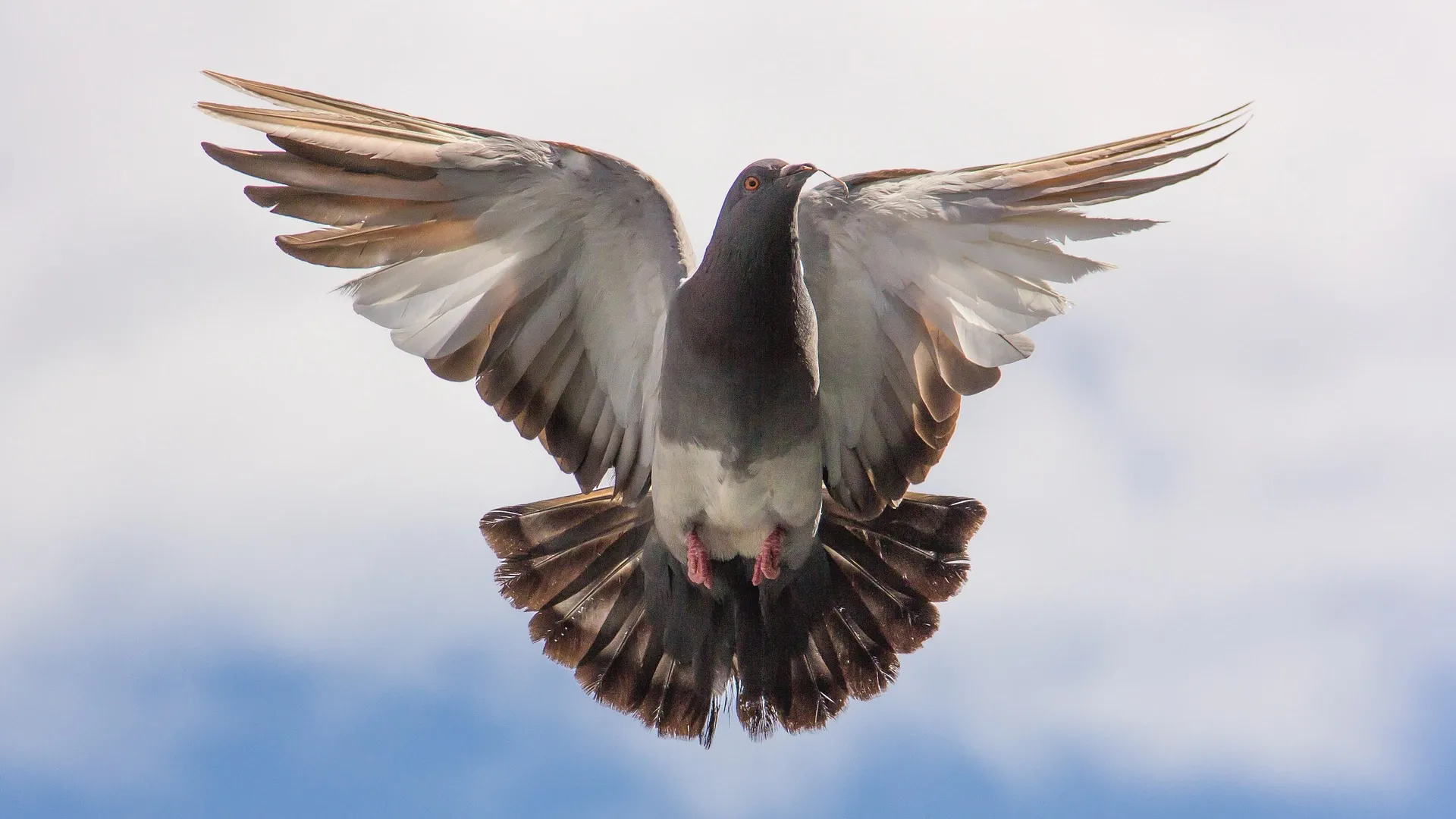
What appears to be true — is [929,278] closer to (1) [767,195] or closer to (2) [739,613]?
(1) [767,195]

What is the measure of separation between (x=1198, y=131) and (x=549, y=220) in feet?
9.21

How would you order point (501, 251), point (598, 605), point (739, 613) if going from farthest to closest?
point (598, 605), point (739, 613), point (501, 251)

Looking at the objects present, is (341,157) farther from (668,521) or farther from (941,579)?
(941,579)

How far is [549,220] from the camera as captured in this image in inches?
257

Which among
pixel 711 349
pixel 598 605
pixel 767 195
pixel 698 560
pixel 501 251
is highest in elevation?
pixel 501 251

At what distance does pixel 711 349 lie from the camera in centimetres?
632

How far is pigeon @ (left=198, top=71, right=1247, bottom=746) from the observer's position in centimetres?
611

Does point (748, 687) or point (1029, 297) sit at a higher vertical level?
point (1029, 297)

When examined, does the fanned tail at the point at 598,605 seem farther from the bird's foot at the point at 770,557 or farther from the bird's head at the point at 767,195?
the bird's head at the point at 767,195

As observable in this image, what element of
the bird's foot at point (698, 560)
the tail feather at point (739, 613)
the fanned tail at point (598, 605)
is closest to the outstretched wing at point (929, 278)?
the tail feather at point (739, 613)

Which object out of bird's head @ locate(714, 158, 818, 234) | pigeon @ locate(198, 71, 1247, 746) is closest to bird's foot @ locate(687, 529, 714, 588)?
pigeon @ locate(198, 71, 1247, 746)

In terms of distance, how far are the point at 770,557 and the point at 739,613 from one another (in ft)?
1.73

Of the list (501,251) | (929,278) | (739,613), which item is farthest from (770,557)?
(501,251)

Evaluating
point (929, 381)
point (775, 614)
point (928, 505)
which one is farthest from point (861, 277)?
point (775, 614)
